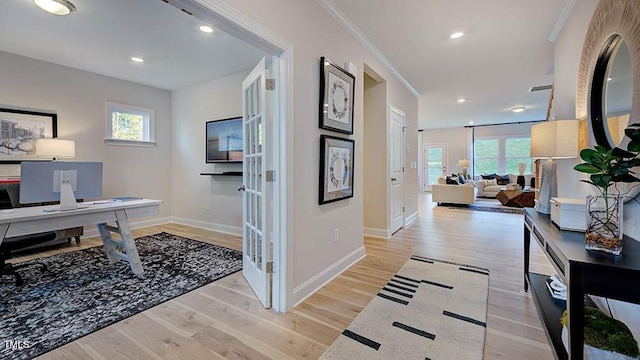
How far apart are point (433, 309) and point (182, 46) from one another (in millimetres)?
3783

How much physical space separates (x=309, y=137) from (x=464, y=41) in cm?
241

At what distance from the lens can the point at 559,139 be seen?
1.93m

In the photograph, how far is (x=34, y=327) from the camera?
177 centimetres

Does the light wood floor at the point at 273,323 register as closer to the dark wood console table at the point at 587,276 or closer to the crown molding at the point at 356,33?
the dark wood console table at the point at 587,276

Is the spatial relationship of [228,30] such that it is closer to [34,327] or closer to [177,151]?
[34,327]

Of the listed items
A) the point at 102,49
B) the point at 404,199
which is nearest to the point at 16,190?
the point at 102,49

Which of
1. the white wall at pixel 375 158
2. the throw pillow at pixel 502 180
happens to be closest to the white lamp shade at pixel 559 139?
the white wall at pixel 375 158

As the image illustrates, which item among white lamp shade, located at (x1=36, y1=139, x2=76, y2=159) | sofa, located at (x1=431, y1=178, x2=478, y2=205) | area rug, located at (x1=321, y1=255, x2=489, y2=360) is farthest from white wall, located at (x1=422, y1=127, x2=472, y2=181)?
white lamp shade, located at (x1=36, y1=139, x2=76, y2=159)

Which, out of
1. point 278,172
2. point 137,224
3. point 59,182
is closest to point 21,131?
point 137,224

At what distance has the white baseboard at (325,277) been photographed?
6.89 ft

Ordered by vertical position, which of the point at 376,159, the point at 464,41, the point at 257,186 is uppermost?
the point at 464,41

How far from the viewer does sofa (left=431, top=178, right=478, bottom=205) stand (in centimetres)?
670

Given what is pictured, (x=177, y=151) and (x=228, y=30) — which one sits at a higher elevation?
(x=228, y=30)

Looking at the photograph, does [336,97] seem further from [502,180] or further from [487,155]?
[487,155]
